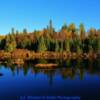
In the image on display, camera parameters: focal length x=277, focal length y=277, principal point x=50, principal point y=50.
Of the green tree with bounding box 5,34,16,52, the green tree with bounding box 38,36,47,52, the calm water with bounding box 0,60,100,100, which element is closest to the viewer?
the calm water with bounding box 0,60,100,100

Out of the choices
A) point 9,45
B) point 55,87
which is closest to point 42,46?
point 9,45

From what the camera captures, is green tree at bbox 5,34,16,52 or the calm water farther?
green tree at bbox 5,34,16,52

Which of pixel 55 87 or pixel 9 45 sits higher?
pixel 9 45

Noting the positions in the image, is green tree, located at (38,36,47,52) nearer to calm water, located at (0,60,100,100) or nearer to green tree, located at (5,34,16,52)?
green tree, located at (5,34,16,52)

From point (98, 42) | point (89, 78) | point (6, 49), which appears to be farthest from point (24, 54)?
point (89, 78)

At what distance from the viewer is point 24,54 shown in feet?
507

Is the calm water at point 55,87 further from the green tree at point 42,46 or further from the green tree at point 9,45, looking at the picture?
the green tree at point 9,45

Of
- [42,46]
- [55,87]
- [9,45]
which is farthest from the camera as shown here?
[9,45]

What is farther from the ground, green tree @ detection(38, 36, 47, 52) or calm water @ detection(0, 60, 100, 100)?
green tree @ detection(38, 36, 47, 52)

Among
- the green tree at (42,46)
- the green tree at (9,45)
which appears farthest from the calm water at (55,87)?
the green tree at (9,45)

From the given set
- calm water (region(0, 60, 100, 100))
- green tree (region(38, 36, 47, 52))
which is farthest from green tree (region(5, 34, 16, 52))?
calm water (region(0, 60, 100, 100))

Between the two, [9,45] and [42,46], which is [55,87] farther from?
[9,45]

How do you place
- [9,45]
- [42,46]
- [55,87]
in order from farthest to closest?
[9,45] → [42,46] → [55,87]

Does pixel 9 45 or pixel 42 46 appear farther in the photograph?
pixel 9 45
